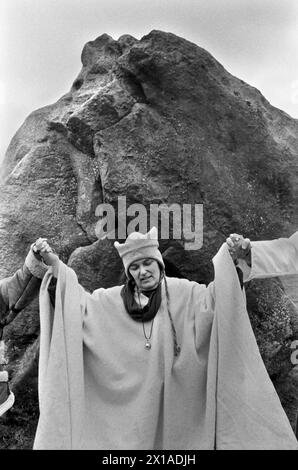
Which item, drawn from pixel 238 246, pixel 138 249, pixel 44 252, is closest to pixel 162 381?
pixel 138 249

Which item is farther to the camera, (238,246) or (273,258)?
(273,258)

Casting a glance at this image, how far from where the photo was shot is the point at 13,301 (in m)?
4.71

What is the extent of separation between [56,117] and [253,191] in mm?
1985

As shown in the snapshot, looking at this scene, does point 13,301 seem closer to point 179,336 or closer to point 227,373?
point 179,336

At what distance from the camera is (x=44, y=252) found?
433 cm

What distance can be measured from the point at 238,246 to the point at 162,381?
103cm

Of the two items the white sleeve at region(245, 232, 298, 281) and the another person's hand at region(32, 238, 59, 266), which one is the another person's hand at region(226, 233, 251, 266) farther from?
the another person's hand at region(32, 238, 59, 266)

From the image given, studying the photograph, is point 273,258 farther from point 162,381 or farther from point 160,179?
point 160,179

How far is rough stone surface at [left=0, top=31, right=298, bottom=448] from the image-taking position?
17.5 ft

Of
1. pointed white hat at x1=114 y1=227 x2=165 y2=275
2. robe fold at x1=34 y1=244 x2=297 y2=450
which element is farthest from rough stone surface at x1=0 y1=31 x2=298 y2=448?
robe fold at x1=34 y1=244 x2=297 y2=450

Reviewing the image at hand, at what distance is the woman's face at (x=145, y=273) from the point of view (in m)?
4.38

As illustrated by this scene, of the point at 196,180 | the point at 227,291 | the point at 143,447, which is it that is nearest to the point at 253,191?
the point at 196,180

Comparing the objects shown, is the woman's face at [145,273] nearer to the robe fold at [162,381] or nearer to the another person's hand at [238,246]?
the robe fold at [162,381]

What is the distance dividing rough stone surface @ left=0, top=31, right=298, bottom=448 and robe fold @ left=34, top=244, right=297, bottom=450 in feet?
3.47
